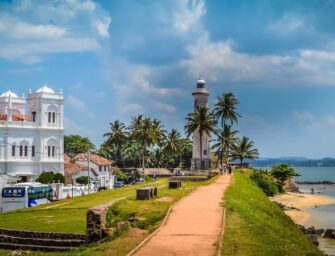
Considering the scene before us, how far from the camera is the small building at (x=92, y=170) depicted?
73375 millimetres

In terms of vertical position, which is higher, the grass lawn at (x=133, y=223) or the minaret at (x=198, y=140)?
the minaret at (x=198, y=140)

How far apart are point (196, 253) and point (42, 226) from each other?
13869 millimetres

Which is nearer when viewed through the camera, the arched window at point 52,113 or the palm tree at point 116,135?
the arched window at point 52,113

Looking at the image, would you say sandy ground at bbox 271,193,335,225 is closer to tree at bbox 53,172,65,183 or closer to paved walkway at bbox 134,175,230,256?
tree at bbox 53,172,65,183

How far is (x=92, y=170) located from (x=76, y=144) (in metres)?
34.5

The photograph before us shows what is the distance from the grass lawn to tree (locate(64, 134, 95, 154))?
7875 centimetres

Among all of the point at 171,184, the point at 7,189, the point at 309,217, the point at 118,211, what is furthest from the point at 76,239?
the point at 309,217

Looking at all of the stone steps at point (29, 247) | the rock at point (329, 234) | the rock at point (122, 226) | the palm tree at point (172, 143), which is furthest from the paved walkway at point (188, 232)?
the palm tree at point (172, 143)

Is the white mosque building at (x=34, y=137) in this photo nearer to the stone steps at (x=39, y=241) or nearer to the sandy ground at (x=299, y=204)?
the sandy ground at (x=299, y=204)

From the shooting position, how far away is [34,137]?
70.2m

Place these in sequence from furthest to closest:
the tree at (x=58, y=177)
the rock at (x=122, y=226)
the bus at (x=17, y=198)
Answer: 1. the tree at (x=58, y=177)
2. the bus at (x=17, y=198)
3. the rock at (x=122, y=226)

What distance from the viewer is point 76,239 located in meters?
24.0

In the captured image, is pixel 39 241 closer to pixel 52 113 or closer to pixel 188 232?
pixel 188 232

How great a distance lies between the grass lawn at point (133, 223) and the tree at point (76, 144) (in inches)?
3100
